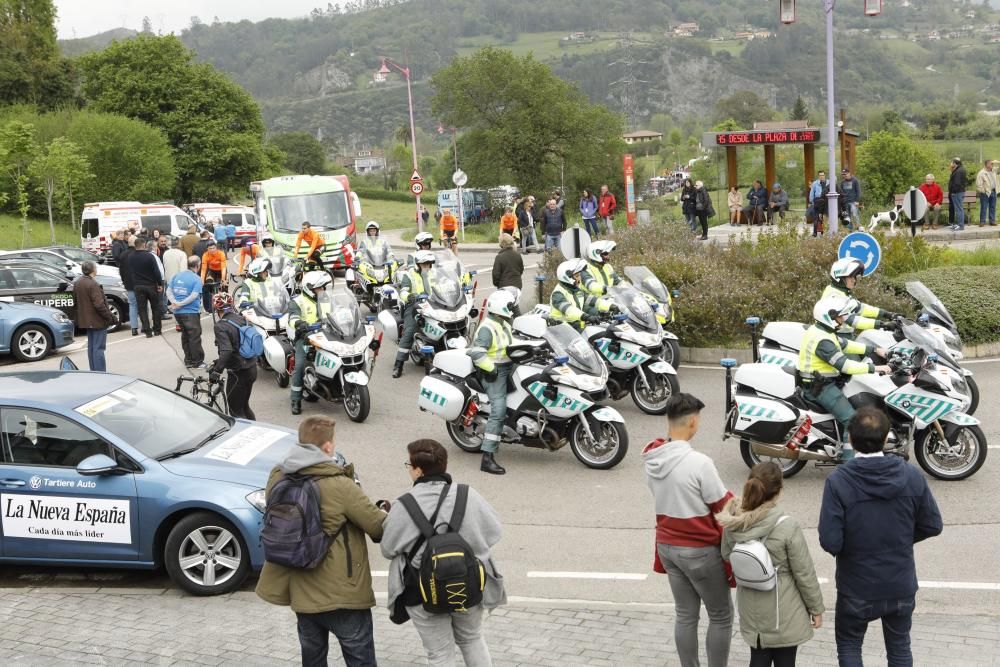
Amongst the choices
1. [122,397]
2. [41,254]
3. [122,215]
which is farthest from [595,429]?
[122,215]

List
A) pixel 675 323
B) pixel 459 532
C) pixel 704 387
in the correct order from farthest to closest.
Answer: pixel 675 323 < pixel 704 387 < pixel 459 532

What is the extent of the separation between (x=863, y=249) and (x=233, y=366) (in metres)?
7.89

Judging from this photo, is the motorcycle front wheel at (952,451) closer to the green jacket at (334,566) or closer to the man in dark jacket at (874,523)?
the man in dark jacket at (874,523)

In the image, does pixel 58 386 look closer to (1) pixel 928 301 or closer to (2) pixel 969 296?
(1) pixel 928 301

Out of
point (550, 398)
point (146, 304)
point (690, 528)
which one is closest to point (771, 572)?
point (690, 528)

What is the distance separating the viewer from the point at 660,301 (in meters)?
14.2

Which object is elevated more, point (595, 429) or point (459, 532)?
point (459, 532)

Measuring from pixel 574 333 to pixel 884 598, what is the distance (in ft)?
19.7

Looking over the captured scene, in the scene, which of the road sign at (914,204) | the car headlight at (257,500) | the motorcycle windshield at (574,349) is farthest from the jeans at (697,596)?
the road sign at (914,204)

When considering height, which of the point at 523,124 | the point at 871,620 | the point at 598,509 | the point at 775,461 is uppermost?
the point at 523,124

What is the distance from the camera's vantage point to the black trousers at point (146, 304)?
19.6 meters

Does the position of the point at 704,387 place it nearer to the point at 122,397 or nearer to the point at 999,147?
the point at 122,397

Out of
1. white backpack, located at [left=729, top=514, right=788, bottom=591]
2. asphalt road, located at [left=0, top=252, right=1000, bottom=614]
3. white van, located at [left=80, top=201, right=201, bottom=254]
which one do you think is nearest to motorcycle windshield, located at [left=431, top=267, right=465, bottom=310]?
asphalt road, located at [left=0, top=252, right=1000, bottom=614]

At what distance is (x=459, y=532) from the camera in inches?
207
